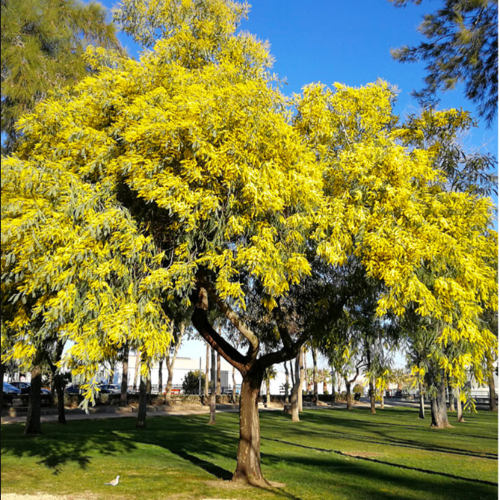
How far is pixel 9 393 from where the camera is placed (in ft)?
122

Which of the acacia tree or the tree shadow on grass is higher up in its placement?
the acacia tree

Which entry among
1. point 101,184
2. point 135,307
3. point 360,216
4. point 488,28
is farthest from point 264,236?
point 488,28

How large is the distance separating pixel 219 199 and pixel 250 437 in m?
5.35

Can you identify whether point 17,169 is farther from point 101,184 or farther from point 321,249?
point 321,249

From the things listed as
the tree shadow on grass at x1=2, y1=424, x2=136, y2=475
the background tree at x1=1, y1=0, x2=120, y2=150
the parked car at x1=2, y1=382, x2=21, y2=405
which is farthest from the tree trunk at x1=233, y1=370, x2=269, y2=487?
the parked car at x1=2, y1=382, x2=21, y2=405

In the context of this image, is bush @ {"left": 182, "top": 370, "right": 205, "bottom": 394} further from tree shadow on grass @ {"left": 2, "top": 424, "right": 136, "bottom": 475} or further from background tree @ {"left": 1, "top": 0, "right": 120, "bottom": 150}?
background tree @ {"left": 1, "top": 0, "right": 120, "bottom": 150}

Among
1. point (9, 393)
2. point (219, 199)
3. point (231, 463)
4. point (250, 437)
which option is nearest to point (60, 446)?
point (231, 463)

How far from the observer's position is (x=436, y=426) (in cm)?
2873

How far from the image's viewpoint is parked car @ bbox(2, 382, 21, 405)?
33625 millimetres

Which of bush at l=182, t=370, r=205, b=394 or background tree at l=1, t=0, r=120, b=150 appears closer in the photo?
background tree at l=1, t=0, r=120, b=150

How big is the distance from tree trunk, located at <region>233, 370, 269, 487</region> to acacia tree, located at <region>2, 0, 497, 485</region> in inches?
75.3

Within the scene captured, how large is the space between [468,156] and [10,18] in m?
9.76

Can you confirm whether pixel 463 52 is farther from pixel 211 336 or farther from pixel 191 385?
pixel 191 385

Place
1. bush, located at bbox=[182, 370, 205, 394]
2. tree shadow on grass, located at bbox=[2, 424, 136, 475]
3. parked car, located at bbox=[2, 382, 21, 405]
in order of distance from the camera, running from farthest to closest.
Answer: bush, located at bbox=[182, 370, 205, 394] < parked car, located at bbox=[2, 382, 21, 405] < tree shadow on grass, located at bbox=[2, 424, 136, 475]
